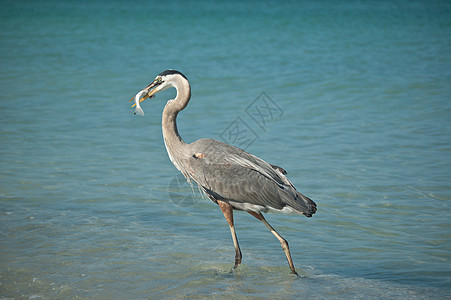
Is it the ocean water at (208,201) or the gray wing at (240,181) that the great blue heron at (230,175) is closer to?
the gray wing at (240,181)

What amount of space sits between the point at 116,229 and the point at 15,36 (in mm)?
22326

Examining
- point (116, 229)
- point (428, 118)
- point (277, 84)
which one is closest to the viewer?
point (116, 229)

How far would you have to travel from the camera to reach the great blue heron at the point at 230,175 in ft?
17.6

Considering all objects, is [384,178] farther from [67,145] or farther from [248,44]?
[248,44]

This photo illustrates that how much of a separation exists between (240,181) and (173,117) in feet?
3.09

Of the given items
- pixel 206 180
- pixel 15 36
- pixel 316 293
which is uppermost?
pixel 15 36

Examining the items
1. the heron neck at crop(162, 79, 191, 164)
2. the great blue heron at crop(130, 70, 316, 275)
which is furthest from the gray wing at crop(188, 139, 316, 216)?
the heron neck at crop(162, 79, 191, 164)

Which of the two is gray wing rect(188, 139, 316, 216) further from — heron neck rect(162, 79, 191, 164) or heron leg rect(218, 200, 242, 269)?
heron neck rect(162, 79, 191, 164)

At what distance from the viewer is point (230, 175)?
543cm


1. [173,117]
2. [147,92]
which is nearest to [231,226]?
[173,117]

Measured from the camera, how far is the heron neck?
5566 mm

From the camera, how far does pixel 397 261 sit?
19.0ft

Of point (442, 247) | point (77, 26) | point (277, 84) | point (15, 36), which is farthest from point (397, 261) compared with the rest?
point (77, 26)

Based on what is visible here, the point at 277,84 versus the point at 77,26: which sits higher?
the point at 77,26
